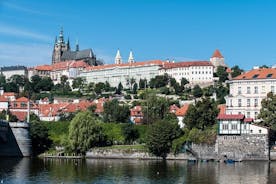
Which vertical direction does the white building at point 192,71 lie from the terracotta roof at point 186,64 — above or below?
below

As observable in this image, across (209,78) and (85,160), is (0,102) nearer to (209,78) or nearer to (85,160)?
(85,160)

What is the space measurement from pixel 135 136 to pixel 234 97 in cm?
1306

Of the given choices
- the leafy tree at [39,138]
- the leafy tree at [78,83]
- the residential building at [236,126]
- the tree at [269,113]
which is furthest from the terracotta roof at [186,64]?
the residential building at [236,126]

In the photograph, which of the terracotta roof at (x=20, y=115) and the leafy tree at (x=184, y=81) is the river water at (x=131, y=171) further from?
the leafy tree at (x=184, y=81)

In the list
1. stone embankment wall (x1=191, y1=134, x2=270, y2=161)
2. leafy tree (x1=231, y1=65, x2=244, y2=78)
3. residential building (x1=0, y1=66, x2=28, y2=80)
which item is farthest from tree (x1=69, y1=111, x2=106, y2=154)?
residential building (x1=0, y1=66, x2=28, y2=80)

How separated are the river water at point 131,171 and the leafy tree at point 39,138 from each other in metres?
5.61

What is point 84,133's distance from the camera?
203ft

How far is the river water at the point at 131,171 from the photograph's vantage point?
142 ft

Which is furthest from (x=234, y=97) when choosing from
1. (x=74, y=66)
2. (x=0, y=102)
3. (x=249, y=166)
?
(x=74, y=66)

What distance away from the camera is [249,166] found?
53250mm

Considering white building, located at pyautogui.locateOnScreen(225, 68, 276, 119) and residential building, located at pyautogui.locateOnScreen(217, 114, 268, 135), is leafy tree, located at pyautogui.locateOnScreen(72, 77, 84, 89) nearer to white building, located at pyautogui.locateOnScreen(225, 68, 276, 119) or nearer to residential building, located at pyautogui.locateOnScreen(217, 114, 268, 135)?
white building, located at pyautogui.locateOnScreen(225, 68, 276, 119)

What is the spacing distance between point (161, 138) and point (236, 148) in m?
7.68

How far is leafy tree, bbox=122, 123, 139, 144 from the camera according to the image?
66.9 meters

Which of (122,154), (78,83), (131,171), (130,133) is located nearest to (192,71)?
(78,83)
